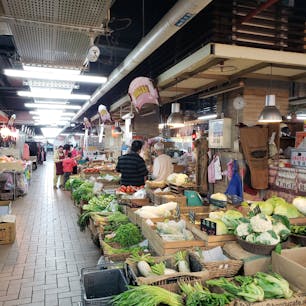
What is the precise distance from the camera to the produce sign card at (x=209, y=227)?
2.86 metres

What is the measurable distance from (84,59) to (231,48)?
7.85ft

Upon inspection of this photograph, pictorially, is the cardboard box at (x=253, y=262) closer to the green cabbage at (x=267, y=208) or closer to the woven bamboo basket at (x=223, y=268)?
the woven bamboo basket at (x=223, y=268)

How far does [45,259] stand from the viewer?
522 centimetres

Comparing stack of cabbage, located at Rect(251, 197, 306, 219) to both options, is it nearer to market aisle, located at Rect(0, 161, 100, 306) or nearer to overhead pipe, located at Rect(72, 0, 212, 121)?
overhead pipe, located at Rect(72, 0, 212, 121)

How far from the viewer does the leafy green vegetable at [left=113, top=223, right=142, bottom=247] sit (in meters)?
3.65

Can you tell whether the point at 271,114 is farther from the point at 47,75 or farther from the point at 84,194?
the point at 84,194

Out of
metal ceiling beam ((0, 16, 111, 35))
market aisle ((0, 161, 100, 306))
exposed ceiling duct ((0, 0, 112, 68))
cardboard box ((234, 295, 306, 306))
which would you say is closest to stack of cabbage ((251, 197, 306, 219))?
cardboard box ((234, 295, 306, 306))

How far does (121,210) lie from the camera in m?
5.35

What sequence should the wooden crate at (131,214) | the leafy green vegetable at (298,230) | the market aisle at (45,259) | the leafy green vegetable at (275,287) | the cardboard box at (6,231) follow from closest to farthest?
the leafy green vegetable at (275,287) → the leafy green vegetable at (298,230) → the market aisle at (45,259) → the wooden crate at (131,214) → the cardboard box at (6,231)

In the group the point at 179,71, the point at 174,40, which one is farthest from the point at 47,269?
the point at 174,40

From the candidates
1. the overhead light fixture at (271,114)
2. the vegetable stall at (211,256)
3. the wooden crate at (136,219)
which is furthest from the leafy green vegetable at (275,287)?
the overhead light fixture at (271,114)

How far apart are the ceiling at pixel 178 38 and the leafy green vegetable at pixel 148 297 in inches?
113

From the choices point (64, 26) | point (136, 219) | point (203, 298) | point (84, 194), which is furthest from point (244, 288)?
point (84, 194)

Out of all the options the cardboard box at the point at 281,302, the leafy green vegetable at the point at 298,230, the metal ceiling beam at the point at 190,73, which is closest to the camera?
the cardboard box at the point at 281,302
